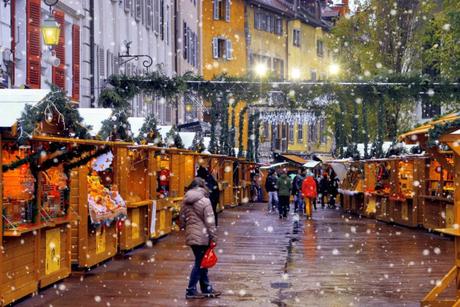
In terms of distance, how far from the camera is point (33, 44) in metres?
21.5

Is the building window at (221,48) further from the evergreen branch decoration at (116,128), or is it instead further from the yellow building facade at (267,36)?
the evergreen branch decoration at (116,128)

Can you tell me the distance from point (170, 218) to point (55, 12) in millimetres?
6311

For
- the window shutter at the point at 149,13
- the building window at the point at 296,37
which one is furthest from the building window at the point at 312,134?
the window shutter at the point at 149,13

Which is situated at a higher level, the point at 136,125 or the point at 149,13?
the point at 149,13

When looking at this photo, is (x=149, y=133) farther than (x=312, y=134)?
No

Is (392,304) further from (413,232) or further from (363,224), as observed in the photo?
(363,224)

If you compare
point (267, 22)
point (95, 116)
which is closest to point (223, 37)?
point (267, 22)

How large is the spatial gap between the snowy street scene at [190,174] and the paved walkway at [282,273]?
51 mm

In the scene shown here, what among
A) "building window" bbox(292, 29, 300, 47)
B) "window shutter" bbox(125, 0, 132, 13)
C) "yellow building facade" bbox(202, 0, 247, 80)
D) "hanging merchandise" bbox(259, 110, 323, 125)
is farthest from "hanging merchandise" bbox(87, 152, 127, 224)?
"building window" bbox(292, 29, 300, 47)

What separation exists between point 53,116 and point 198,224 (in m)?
2.81

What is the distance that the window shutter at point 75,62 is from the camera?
2573 cm

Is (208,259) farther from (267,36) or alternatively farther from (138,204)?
(267,36)

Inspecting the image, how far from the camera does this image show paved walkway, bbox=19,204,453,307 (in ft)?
45.6

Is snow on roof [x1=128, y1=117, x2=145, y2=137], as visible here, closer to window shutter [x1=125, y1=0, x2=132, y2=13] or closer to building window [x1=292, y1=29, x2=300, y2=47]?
window shutter [x1=125, y1=0, x2=132, y2=13]
